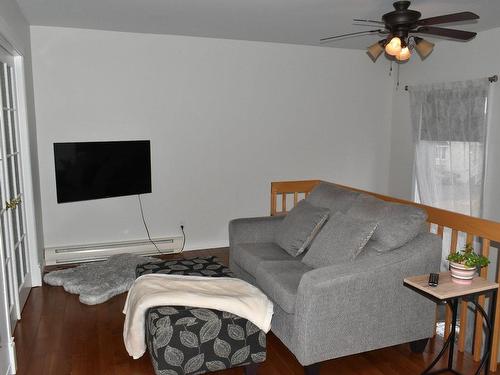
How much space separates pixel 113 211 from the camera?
489cm

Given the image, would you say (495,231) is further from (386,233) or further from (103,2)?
(103,2)

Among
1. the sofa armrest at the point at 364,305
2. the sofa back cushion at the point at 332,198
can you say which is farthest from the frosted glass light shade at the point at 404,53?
the sofa armrest at the point at 364,305

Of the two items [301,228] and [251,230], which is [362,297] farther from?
[251,230]

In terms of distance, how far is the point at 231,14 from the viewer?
3.96 meters

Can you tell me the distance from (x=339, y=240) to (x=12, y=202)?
8.34 feet

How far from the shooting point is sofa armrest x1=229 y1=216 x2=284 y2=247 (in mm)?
3797

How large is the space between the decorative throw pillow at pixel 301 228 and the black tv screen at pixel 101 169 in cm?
201

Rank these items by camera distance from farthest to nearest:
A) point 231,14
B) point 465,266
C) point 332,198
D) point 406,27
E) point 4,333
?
point 231,14, point 332,198, point 406,27, point 4,333, point 465,266

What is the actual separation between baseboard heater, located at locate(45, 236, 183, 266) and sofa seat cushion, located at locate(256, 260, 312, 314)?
7.06ft

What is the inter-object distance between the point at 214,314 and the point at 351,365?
1021mm

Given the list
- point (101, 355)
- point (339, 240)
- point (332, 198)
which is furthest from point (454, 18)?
point (101, 355)

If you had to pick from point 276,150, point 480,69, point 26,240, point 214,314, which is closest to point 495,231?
point 214,314

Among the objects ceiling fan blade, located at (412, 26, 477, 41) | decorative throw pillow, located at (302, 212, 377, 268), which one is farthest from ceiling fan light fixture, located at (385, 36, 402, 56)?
decorative throw pillow, located at (302, 212, 377, 268)

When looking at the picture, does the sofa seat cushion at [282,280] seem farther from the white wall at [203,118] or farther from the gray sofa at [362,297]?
the white wall at [203,118]
